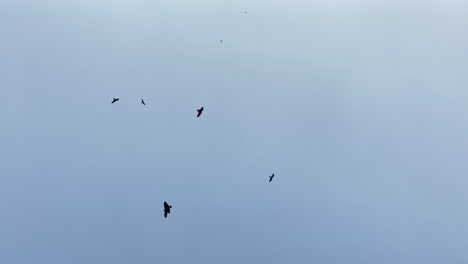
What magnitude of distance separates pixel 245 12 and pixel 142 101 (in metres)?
16.1

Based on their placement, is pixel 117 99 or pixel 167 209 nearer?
pixel 167 209

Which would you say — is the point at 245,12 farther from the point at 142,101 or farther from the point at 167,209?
the point at 167,209

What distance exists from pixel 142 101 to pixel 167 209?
15619 mm

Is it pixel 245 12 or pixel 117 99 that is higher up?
pixel 245 12

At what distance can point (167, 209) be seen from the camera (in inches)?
1617

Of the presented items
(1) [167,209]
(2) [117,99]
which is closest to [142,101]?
(2) [117,99]

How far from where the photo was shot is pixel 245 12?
168 ft

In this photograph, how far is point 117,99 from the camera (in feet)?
166

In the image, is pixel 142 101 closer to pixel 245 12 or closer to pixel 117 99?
pixel 117 99

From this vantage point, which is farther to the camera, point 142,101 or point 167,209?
point 142,101

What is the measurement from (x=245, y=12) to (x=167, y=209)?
25.0 m

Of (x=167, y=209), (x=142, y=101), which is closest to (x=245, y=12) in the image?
(x=142, y=101)

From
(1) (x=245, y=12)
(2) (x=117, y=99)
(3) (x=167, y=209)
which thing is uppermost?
(1) (x=245, y=12)

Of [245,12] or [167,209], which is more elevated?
[245,12]
